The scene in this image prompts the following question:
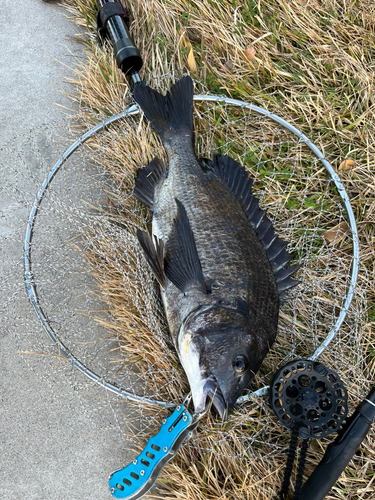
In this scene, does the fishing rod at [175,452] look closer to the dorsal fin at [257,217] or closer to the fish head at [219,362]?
the fish head at [219,362]

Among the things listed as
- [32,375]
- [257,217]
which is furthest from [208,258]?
[32,375]

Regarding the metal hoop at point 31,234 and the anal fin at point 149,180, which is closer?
the metal hoop at point 31,234

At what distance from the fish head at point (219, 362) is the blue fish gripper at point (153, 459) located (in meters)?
0.25

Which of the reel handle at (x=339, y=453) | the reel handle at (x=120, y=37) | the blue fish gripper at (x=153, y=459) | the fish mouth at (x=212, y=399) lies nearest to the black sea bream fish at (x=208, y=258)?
the fish mouth at (x=212, y=399)

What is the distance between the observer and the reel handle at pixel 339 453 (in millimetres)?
2303

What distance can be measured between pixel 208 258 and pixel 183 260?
0.51 feet

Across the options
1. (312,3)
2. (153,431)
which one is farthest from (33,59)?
(153,431)

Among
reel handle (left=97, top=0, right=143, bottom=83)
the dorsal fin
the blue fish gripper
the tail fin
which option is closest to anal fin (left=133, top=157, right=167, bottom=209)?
the tail fin

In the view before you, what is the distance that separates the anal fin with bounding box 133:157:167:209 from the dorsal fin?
301mm

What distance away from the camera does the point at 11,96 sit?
11.3 feet

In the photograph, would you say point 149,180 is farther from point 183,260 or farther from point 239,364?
point 239,364

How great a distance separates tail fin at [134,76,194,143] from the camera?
2.85 metres

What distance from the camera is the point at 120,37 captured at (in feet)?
10.4

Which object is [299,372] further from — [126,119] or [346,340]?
[126,119]
